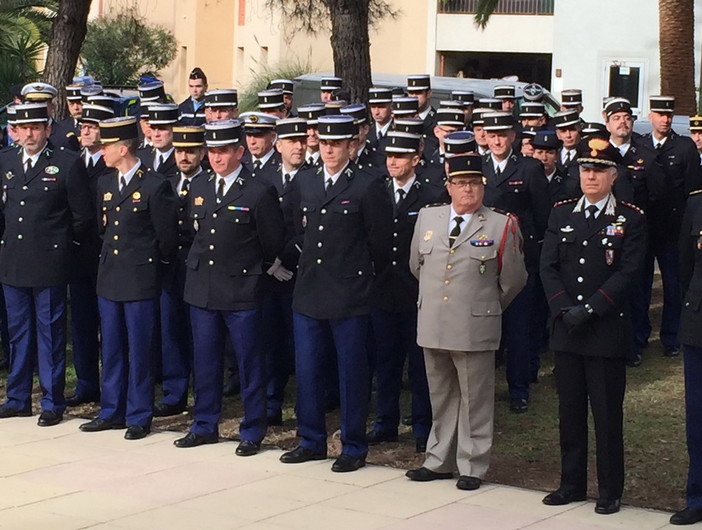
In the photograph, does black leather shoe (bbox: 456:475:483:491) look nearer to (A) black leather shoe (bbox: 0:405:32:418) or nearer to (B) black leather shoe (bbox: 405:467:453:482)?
(B) black leather shoe (bbox: 405:467:453:482)

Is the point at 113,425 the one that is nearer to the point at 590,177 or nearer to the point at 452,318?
the point at 452,318

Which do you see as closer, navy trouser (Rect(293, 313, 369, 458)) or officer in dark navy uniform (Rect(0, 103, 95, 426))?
navy trouser (Rect(293, 313, 369, 458))

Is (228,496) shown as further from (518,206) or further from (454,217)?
(518,206)

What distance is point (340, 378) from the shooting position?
932 centimetres

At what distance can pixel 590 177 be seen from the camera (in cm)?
839

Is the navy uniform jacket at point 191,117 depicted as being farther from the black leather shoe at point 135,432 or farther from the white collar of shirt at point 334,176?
the black leather shoe at point 135,432

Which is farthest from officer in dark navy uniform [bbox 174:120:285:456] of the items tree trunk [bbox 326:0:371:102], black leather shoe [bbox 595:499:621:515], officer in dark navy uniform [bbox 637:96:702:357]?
tree trunk [bbox 326:0:371:102]

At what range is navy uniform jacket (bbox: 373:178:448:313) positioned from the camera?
9.65m

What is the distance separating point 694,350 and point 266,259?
291 centimetres

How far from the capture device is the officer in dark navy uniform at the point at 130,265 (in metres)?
9.97

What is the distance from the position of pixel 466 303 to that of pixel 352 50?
23.1 ft

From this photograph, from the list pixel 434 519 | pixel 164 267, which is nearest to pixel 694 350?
pixel 434 519

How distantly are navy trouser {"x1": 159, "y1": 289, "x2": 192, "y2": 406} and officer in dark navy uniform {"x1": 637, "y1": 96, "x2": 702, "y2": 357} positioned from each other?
13.6 feet

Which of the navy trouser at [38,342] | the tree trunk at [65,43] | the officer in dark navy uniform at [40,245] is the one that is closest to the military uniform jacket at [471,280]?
the officer in dark navy uniform at [40,245]
